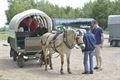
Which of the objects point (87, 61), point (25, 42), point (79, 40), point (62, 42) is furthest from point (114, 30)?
point (79, 40)

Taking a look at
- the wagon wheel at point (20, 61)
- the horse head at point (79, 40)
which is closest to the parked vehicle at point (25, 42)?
the wagon wheel at point (20, 61)

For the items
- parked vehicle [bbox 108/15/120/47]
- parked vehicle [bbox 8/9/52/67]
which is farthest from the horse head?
parked vehicle [bbox 108/15/120/47]

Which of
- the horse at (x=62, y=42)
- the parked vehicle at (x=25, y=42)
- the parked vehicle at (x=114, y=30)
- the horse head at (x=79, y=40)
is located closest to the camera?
the horse head at (x=79, y=40)

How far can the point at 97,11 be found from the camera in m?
79.1

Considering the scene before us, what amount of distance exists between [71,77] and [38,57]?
16.9 feet

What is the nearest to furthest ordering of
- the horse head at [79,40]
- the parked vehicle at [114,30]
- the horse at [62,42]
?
the horse head at [79,40], the horse at [62,42], the parked vehicle at [114,30]

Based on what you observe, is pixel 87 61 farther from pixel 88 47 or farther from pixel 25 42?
pixel 25 42

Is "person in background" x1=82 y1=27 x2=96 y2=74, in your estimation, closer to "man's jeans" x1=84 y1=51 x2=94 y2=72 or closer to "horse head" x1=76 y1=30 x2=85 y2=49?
"man's jeans" x1=84 y1=51 x2=94 y2=72

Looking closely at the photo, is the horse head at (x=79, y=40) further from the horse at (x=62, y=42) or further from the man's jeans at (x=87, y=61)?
the man's jeans at (x=87, y=61)

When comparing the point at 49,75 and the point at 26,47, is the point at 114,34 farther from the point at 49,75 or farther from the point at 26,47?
the point at 49,75

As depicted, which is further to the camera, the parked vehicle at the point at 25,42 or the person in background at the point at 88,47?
the parked vehicle at the point at 25,42

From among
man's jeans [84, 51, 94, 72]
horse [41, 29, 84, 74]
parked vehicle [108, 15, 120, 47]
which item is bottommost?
parked vehicle [108, 15, 120, 47]

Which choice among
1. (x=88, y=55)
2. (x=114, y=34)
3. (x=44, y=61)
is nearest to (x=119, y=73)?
(x=88, y=55)

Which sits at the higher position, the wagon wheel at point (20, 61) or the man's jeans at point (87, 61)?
the man's jeans at point (87, 61)
